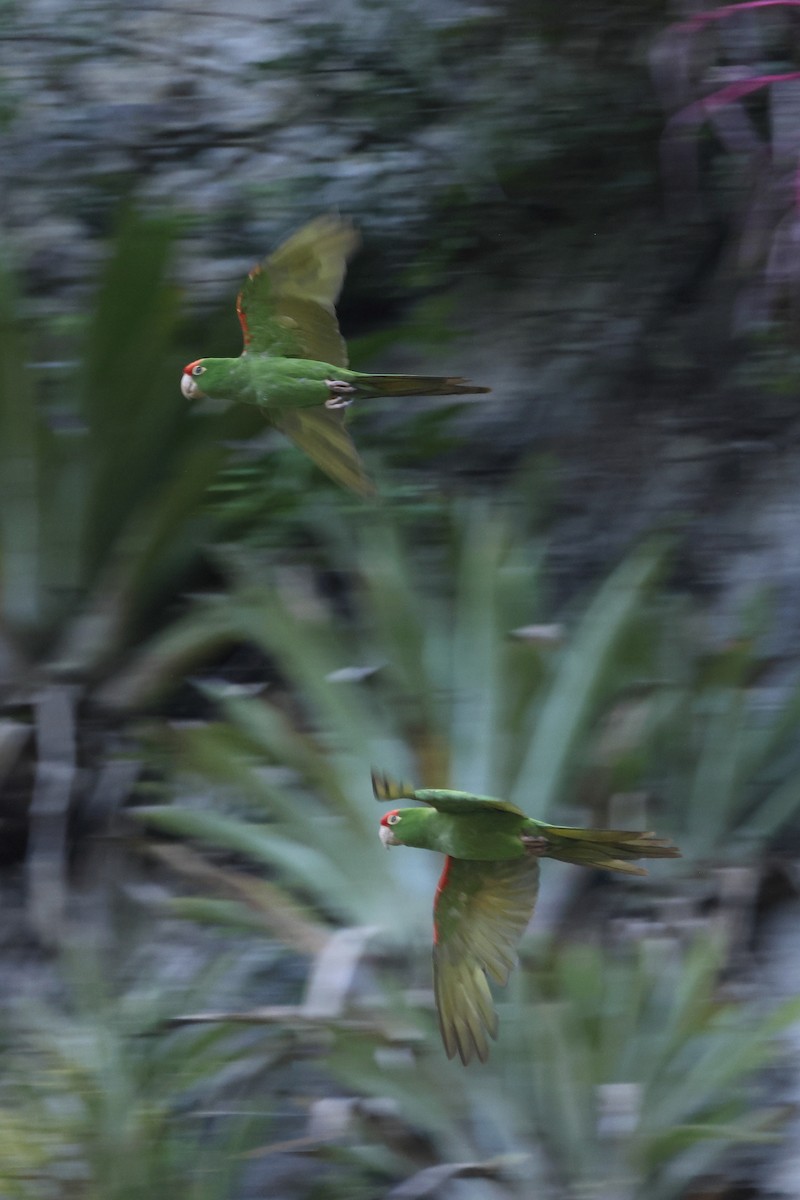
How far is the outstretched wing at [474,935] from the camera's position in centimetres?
85

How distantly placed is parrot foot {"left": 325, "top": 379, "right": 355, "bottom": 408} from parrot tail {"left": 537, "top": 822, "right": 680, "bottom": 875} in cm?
28

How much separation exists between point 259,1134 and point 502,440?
58.4 inches

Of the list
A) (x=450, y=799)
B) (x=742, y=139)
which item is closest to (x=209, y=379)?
(x=450, y=799)

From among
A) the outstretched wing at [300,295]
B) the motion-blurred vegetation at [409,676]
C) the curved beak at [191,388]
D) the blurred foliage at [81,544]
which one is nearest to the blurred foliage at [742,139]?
the motion-blurred vegetation at [409,676]

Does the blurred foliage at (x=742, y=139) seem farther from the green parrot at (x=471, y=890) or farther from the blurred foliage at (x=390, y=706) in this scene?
the green parrot at (x=471, y=890)

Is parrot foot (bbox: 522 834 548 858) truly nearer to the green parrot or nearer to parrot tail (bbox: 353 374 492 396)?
the green parrot

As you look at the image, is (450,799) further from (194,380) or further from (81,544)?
(81,544)

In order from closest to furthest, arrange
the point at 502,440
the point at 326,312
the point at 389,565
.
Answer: the point at 326,312 < the point at 389,565 < the point at 502,440

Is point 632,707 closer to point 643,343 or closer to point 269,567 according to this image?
point 269,567

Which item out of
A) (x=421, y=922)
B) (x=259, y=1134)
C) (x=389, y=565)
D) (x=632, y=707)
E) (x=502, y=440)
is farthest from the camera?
(x=502, y=440)

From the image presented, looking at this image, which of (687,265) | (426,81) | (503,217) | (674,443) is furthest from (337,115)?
(674,443)

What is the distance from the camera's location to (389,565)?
6.84 feet

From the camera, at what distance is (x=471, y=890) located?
0.87 meters

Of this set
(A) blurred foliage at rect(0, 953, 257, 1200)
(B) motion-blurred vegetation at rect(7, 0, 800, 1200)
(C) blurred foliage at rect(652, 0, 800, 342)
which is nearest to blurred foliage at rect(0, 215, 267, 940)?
(B) motion-blurred vegetation at rect(7, 0, 800, 1200)
